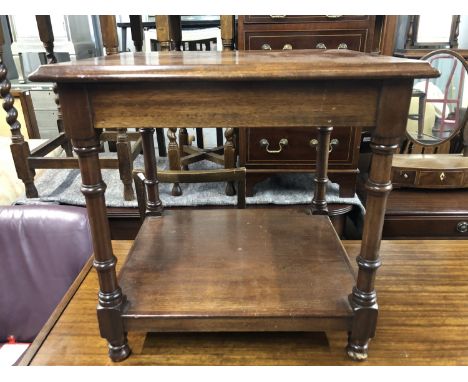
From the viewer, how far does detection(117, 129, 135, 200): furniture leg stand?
4.31 feet

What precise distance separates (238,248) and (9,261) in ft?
1.75

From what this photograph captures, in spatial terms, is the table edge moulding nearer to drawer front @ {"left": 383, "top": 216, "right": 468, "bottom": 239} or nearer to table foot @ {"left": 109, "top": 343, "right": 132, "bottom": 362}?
table foot @ {"left": 109, "top": 343, "right": 132, "bottom": 362}

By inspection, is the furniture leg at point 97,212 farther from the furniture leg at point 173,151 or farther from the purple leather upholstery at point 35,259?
the furniture leg at point 173,151

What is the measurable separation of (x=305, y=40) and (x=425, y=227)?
0.74 m

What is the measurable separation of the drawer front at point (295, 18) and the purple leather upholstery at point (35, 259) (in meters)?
0.72

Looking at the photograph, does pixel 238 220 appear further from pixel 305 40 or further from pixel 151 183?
pixel 305 40

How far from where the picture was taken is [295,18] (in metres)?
1.19

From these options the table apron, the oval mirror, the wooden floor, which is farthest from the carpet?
the table apron

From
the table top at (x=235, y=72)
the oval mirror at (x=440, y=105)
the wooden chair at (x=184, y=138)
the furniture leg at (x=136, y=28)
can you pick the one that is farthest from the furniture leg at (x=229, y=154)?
the table top at (x=235, y=72)

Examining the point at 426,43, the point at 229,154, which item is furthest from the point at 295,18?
the point at 426,43

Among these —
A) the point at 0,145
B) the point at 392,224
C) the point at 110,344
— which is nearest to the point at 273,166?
the point at 392,224

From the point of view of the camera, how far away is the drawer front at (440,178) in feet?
4.67

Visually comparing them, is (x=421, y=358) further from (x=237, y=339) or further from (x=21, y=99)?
(x=21, y=99)

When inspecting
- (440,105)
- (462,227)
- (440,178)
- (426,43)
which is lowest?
(462,227)
